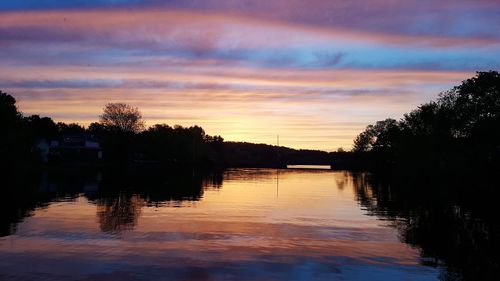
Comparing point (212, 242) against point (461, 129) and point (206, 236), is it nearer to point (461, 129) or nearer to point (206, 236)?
point (206, 236)

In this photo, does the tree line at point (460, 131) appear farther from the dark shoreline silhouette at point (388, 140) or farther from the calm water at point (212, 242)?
the calm water at point (212, 242)

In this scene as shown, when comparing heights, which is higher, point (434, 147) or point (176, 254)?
point (434, 147)

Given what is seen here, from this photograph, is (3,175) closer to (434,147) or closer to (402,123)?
(434,147)

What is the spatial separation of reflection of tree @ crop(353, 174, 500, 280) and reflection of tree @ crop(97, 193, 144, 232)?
55.6 ft

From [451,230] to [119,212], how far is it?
23493mm

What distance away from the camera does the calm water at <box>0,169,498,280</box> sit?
21016 millimetres

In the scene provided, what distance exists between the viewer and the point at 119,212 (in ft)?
A: 131

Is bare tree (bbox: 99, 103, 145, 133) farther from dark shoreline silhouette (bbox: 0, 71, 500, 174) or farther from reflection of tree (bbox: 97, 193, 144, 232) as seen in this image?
reflection of tree (bbox: 97, 193, 144, 232)

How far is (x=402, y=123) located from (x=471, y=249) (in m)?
119

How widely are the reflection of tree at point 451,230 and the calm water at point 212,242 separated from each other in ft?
0.68

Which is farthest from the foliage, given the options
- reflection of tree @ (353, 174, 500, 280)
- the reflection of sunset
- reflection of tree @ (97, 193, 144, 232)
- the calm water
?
reflection of tree @ (97, 193, 144, 232)

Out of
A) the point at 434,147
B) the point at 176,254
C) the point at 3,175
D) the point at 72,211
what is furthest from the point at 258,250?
the point at 434,147

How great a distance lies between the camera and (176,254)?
2428 centimetres

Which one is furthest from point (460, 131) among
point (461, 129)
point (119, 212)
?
point (119, 212)
